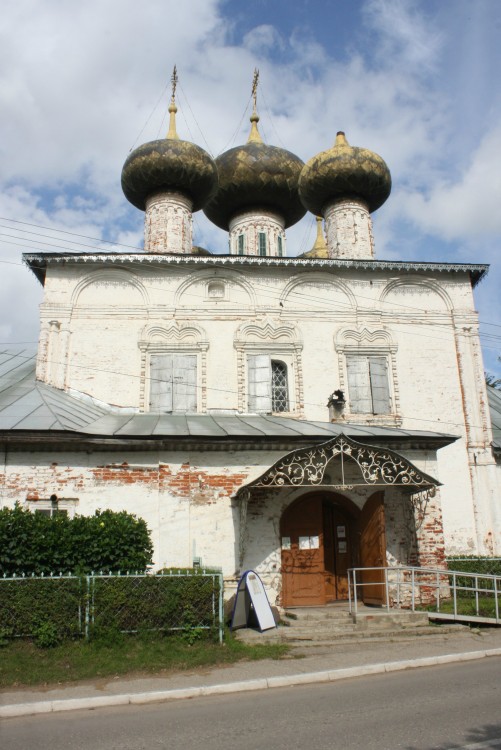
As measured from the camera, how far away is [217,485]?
10.5 meters

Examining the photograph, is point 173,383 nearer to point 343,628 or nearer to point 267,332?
point 267,332

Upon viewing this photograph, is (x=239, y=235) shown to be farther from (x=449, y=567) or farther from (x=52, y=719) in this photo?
(x=52, y=719)

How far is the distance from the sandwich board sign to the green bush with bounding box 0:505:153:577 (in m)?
1.40

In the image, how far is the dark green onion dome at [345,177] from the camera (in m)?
16.9

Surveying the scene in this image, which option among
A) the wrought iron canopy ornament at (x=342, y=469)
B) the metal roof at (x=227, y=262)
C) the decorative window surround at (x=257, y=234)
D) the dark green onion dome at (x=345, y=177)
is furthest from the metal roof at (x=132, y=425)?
the dark green onion dome at (x=345, y=177)

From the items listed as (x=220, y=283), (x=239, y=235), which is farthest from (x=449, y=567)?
(x=239, y=235)

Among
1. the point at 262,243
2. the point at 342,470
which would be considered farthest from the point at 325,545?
the point at 262,243

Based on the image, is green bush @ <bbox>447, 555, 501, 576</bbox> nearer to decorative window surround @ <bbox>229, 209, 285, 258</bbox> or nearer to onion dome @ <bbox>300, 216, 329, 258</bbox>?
decorative window surround @ <bbox>229, 209, 285, 258</bbox>

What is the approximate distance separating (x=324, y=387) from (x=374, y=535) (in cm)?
479

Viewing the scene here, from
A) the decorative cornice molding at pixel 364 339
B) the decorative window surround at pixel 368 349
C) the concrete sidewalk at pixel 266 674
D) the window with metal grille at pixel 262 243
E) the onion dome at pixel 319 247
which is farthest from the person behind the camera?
the onion dome at pixel 319 247

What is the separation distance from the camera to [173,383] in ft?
46.7

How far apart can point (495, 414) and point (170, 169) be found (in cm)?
1063

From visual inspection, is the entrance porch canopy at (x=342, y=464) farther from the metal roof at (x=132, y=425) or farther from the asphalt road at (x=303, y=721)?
the asphalt road at (x=303, y=721)

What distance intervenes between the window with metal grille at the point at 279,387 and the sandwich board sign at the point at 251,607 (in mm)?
5821
